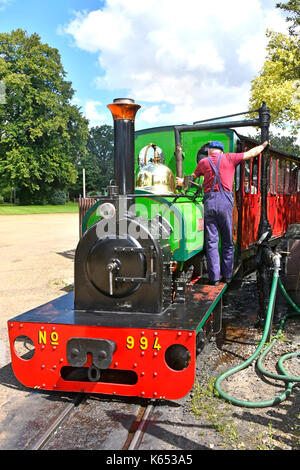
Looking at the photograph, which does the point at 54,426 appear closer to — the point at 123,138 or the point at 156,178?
the point at 123,138

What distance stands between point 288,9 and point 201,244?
458 inches

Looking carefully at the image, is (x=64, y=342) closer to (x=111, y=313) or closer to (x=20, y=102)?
(x=111, y=313)

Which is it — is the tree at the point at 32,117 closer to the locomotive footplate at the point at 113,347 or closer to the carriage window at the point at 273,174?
the carriage window at the point at 273,174

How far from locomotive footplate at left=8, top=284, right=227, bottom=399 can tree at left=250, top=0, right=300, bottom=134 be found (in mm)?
9671

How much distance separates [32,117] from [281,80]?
26001 mm

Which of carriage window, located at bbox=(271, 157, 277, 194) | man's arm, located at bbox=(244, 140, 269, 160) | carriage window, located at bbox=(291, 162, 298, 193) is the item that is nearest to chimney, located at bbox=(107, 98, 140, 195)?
man's arm, located at bbox=(244, 140, 269, 160)

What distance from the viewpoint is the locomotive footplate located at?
3.07 meters

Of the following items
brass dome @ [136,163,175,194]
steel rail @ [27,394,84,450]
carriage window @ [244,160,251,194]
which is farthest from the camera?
carriage window @ [244,160,251,194]

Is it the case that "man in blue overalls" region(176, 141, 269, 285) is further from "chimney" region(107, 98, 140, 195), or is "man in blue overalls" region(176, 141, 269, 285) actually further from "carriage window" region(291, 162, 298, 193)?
"carriage window" region(291, 162, 298, 193)

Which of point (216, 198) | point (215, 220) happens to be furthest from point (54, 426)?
point (216, 198)

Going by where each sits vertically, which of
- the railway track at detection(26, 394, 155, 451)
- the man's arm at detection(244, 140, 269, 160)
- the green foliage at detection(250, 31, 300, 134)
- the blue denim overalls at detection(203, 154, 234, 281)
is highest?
the green foliage at detection(250, 31, 300, 134)

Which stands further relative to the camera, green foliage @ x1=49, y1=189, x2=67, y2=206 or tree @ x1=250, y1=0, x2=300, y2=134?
green foliage @ x1=49, y1=189, x2=67, y2=206

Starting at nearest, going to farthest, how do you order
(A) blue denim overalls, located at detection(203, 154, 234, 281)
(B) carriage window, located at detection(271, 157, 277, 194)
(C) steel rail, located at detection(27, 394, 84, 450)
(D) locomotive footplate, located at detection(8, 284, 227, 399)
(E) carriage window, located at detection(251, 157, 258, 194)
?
(C) steel rail, located at detection(27, 394, 84, 450) → (D) locomotive footplate, located at detection(8, 284, 227, 399) → (A) blue denim overalls, located at detection(203, 154, 234, 281) → (E) carriage window, located at detection(251, 157, 258, 194) → (B) carriage window, located at detection(271, 157, 277, 194)

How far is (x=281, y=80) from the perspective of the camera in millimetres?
12312
